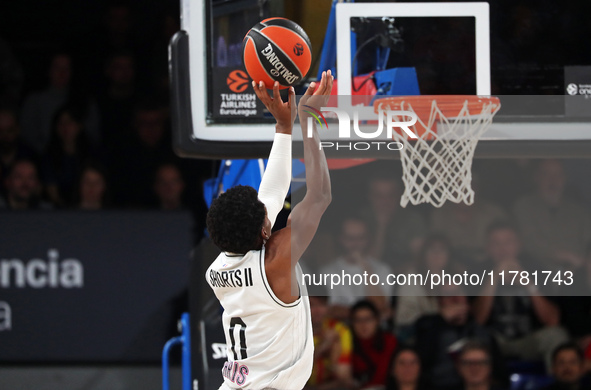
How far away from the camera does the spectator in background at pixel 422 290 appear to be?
13.6ft

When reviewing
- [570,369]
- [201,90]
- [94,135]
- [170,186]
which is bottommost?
[570,369]

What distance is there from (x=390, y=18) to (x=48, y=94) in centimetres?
379

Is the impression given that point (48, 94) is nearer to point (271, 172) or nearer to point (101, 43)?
point (101, 43)

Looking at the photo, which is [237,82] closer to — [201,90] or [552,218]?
[201,90]

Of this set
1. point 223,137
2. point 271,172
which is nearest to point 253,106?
point 223,137

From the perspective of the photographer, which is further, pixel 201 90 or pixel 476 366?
pixel 476 366

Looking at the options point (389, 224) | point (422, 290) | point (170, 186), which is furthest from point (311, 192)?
point (170, 186)

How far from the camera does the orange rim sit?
3.61 metres

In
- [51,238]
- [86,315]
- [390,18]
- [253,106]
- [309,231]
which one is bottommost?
[86,315]

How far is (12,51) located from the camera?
6.93 meters

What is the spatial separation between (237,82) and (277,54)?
818 mm

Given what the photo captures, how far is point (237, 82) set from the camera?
151 inches

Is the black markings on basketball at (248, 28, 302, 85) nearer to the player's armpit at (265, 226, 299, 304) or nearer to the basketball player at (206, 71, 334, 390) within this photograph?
the basketball player at (206, 71, 334, 390)

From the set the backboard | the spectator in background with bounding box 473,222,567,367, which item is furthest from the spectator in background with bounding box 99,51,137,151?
the spectator in background with bounding box 473,222,567,367
